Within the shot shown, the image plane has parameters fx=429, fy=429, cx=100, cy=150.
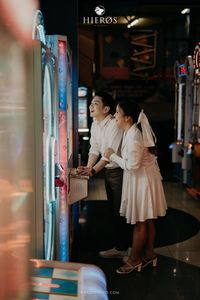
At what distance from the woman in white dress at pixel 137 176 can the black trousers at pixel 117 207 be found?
232mm

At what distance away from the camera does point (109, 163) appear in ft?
14.0

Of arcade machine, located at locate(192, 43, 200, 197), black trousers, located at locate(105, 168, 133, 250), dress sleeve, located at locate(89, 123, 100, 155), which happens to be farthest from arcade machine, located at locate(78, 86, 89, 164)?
black trousers, located at locate(105, 168, 133, 250)

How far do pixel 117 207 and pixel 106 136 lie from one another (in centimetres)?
70

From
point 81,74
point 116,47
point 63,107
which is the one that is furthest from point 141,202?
point 116,47

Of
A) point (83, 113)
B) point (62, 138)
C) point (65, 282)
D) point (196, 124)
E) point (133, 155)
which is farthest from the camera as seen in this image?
point (83, 113)

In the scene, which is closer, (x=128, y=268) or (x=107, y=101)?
(x=128, y=268)

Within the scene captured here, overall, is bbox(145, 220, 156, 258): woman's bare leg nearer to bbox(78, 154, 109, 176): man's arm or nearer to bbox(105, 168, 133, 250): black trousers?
bbox(105, 168, 133, 250): black trousers

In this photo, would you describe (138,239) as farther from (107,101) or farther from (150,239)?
(107,101)

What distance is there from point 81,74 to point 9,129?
794 cm

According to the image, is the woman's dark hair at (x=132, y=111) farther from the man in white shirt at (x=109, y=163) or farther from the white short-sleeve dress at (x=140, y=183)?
the man in white shirt at (x=109, y=163)

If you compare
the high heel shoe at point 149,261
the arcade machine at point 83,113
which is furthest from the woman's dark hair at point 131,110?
the arcade machine at point 83,113

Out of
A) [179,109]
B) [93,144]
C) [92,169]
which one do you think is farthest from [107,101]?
[179,109]

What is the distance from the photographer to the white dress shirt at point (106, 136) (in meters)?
4.13

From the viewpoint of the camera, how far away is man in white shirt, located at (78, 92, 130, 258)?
163 inches
